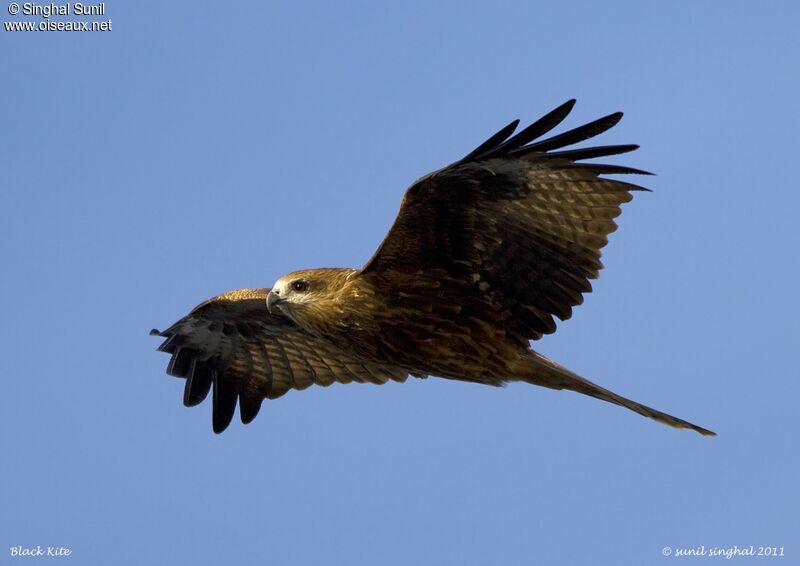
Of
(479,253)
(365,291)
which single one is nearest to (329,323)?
(365,291)

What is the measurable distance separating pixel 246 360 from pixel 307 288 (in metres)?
2.52

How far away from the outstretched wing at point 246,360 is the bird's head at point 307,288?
184 cm

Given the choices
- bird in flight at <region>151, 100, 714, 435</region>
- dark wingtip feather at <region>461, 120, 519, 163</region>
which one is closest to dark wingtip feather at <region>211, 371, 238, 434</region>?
bird in flight at <region>151, 100, 714, 435</region>

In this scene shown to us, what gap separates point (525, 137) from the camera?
1000cm

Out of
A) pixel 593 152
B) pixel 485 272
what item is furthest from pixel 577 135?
pixel 485 272

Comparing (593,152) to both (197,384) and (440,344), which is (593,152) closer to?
(440,344)

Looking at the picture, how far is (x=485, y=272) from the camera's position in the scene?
10.9 m

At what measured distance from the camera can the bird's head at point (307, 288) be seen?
35.7 feet

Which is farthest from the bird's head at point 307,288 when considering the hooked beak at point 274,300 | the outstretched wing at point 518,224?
the outstretched wing at point 518,224

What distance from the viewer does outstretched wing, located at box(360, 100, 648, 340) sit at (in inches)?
402

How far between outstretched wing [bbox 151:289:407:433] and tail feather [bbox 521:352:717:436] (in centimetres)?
221

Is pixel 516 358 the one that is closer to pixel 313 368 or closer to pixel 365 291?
pixel 365 291

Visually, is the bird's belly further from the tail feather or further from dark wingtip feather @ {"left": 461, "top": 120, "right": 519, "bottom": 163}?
dark wingtip feather @ {"left": 461, "top": 120, "right": 519, "bottom": 163}

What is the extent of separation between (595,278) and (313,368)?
3508 millimetres
